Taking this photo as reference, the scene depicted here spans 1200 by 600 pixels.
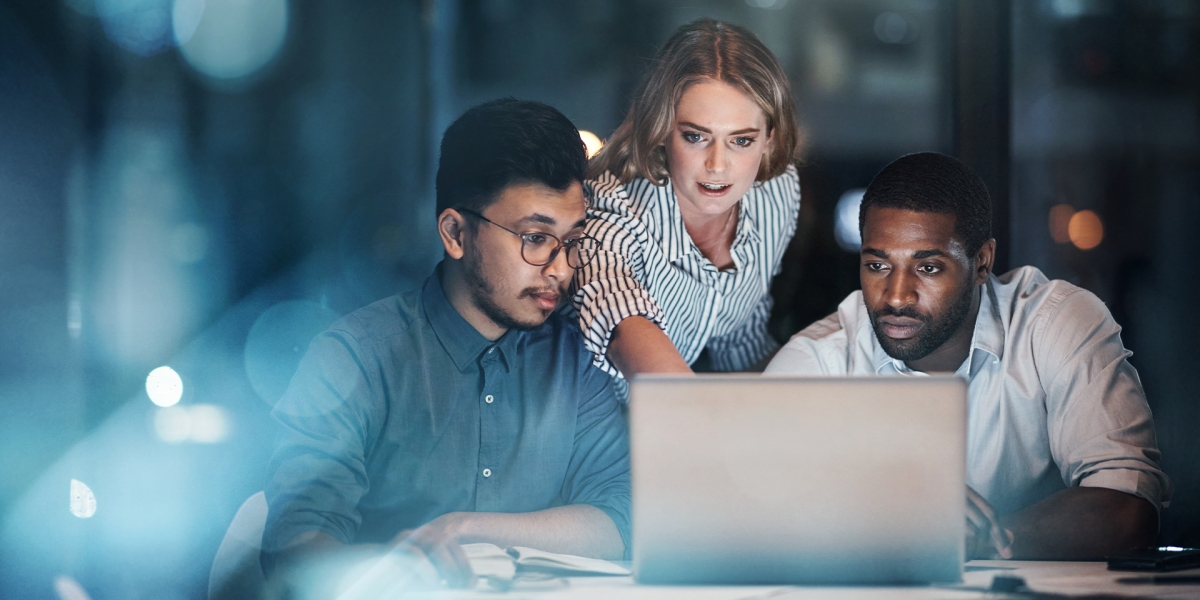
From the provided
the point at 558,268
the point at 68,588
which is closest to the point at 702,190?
the point at 558,268

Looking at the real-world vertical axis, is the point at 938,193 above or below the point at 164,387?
above

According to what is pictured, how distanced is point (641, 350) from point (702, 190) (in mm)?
557

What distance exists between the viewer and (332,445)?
181cm

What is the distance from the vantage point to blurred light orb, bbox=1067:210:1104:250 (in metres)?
2.81

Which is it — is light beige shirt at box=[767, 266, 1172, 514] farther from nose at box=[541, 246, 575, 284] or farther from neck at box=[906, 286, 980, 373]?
nose at box=[541, 246, 575, 284]

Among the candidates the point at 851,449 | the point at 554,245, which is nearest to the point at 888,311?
the point at 554,245

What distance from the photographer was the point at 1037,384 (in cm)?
214

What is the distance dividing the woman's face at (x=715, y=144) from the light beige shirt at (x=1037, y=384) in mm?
463

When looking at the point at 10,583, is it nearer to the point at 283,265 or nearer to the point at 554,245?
the point at 283,265

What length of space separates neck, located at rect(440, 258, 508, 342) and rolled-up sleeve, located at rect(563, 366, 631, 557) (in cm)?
26

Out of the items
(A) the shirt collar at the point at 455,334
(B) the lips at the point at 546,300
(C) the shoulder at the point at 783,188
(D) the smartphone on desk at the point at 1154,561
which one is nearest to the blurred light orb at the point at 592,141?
(C) the shoulder at the point at 783,188

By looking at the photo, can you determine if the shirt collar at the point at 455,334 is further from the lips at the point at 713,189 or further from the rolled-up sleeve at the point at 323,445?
the lips at the point at 713,189

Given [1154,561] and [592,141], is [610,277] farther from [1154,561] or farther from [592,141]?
[1154,561]

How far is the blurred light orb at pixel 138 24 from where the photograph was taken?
8.50ft
